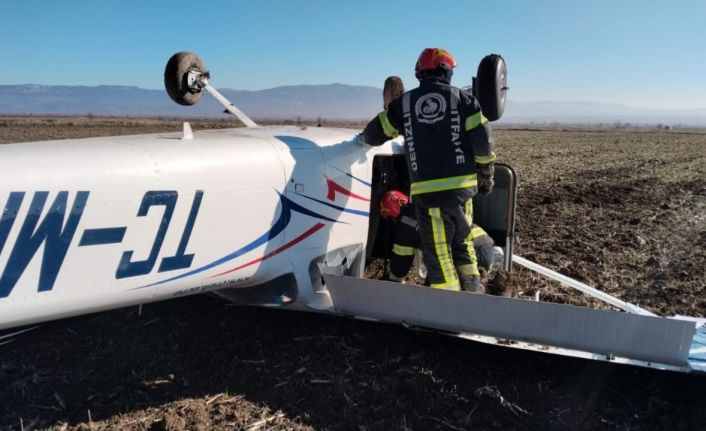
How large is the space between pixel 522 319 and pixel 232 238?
1882 millimetres

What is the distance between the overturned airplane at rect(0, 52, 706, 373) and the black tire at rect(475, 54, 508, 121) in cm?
1

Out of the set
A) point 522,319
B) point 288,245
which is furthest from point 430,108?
point 522,319

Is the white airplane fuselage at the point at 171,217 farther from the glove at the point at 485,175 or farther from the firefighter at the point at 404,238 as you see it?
the glove at the point at 485,175

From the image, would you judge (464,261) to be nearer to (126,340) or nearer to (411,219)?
(411,219)

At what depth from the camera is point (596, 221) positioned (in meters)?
8.38

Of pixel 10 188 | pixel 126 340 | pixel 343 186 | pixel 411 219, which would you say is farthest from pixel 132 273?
pixel 411 219

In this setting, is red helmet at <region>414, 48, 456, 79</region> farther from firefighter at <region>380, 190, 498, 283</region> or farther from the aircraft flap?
the aircraft flap

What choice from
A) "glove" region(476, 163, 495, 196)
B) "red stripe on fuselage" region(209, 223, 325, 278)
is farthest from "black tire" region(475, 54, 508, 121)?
"red stripe on fuselage" region(209, 223, 325, 278)

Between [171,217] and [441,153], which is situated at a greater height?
[441,153]

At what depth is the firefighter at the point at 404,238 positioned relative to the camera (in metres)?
4.62

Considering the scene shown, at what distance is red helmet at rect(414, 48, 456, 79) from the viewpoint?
4.05m

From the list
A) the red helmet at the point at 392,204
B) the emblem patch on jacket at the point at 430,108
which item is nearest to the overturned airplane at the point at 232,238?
the red helmet at the point at 392,204

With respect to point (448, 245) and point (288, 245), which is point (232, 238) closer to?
point (288, 245)

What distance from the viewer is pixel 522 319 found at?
341cm
